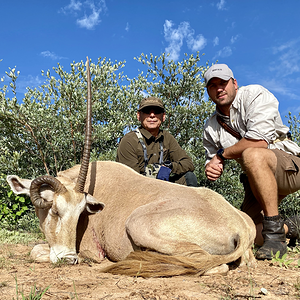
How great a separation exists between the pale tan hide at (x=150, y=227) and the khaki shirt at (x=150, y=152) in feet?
A: 3.60

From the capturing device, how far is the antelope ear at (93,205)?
421 cm

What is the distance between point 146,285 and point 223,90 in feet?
10.4

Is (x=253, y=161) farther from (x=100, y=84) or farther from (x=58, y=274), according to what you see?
(x=100, y=84)

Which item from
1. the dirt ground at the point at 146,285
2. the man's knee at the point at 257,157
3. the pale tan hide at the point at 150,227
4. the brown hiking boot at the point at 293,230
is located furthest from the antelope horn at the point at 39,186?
the brown hiking boot at the point at 293,230

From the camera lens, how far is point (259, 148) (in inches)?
169

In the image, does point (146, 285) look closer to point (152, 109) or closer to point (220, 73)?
point (220, 73)

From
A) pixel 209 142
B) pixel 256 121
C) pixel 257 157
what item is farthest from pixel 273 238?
pixel 209 142

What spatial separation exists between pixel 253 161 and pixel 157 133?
8.73 ft

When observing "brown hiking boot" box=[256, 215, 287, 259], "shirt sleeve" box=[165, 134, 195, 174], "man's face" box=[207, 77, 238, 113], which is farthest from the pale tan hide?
"shirt sleeve" box=[165, 134, 195, 174]

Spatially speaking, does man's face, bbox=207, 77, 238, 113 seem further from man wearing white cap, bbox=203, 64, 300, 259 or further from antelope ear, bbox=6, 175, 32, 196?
antelope ear, bbox=6, 175, 32, 196

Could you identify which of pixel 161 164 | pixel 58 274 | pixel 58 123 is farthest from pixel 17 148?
pixel 58 274

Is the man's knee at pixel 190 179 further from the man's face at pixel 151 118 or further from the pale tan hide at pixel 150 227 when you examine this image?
the pale tan hide at pixel 150 227

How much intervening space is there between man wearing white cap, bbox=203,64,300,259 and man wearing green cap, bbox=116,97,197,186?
1137mm

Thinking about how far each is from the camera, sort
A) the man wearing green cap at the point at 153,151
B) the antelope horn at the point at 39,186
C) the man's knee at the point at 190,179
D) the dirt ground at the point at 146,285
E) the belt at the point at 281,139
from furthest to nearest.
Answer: the man's knee at the point at 190,179, the man wearing green cap at the point at 153,151, the belt at the point at 281,139, the antelope horn at the point at 39,186, the dirt ground at the point at 146,285
